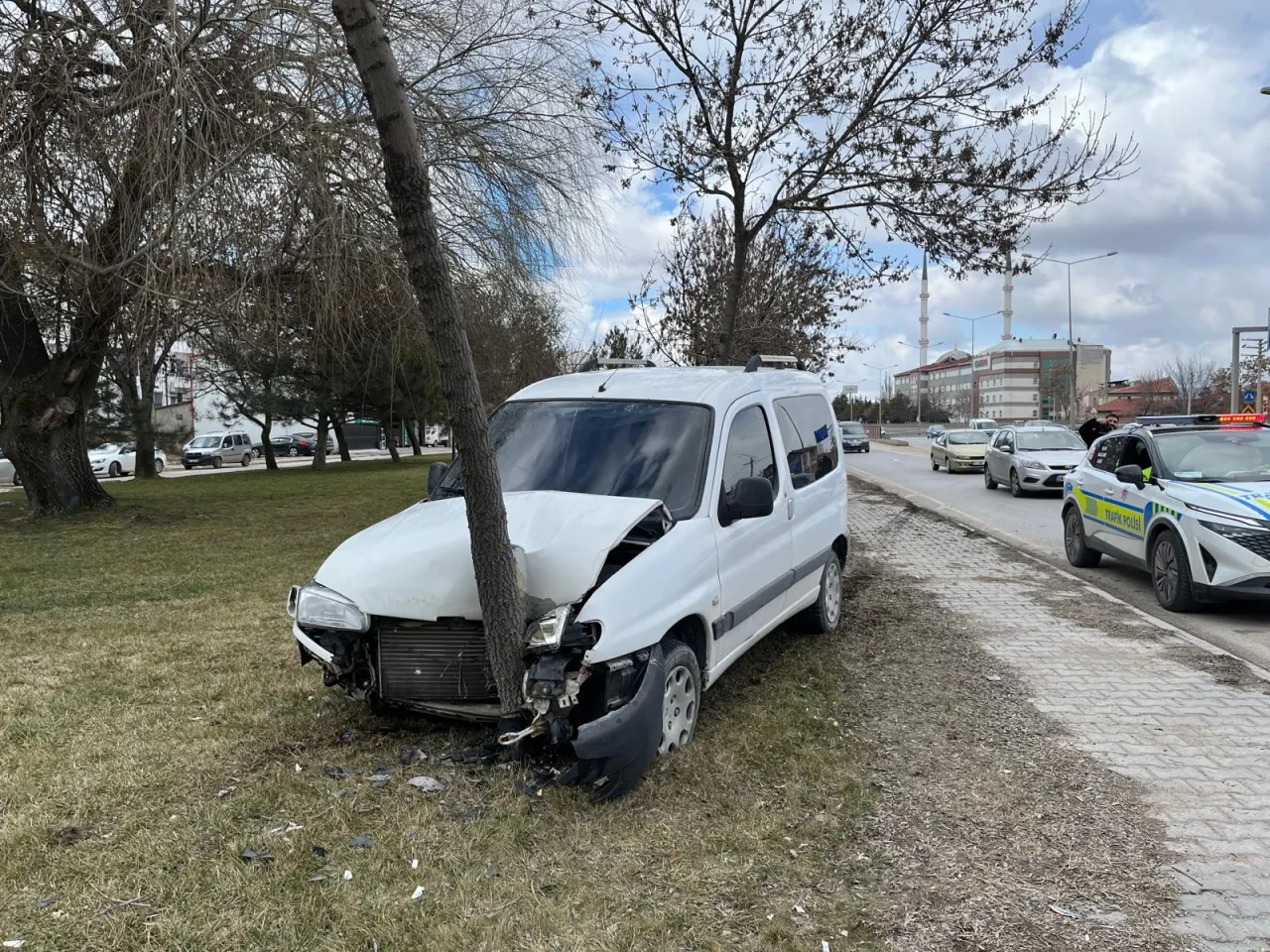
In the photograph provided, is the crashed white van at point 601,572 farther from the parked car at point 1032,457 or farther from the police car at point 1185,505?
the parked car at point 1032,457

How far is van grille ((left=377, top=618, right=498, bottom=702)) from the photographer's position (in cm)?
407

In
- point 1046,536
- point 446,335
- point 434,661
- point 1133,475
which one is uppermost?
point 446,335

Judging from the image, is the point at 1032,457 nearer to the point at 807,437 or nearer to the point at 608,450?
the point at 807,437

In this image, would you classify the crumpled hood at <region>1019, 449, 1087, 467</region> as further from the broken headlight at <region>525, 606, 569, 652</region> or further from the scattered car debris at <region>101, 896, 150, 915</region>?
the scattered car debris at <region>101, 896, 150, 915</region>

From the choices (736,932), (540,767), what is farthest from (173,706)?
(736,932)

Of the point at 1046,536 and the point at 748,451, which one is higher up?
the point at 748,451

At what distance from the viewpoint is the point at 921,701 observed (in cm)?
518

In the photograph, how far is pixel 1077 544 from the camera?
32.1 feet

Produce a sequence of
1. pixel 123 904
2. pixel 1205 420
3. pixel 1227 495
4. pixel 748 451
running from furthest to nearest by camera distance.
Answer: pixel 1205 420, pixel 1227 495, pixel 748 451, pixel 123 904

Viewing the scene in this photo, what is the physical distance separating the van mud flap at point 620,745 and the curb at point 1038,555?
412cm

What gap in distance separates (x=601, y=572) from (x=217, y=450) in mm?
49151

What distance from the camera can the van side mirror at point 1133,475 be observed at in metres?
7.90

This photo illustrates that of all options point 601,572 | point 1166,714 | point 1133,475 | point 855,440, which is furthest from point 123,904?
point 855,440

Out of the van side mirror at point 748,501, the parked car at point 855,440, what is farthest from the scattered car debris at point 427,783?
the parked car at point 855,440
